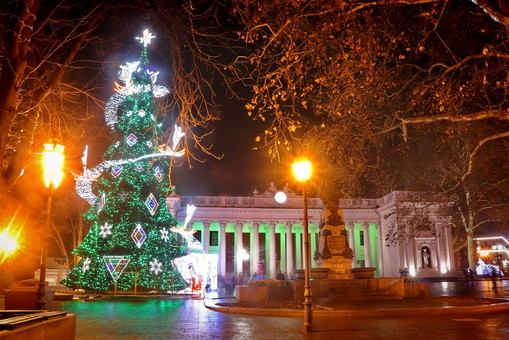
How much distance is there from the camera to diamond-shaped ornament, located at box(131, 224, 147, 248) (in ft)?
83.8

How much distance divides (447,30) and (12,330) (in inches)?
570

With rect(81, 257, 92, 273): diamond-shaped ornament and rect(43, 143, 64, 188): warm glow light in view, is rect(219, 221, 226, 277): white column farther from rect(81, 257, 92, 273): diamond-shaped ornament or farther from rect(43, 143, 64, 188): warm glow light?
rect(43, 143, 64, 188): warm glow light

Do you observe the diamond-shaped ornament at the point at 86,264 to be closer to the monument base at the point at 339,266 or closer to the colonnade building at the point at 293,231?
the monument base at the point at 339,266

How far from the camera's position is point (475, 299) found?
1816 centimetres

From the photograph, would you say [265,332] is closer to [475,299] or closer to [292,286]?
[292,286]

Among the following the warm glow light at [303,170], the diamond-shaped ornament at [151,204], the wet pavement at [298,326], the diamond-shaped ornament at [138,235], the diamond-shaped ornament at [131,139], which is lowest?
the wet pavement at [298,326]

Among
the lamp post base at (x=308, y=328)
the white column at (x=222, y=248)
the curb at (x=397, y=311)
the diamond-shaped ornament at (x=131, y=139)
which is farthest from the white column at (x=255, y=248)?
the lamp post base at (x=308, y=328)

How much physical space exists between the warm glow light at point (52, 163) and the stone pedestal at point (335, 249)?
14.4 metres

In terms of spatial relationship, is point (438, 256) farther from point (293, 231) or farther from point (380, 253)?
point (293, 231)

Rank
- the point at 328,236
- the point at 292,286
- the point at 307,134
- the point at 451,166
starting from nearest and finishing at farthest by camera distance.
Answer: the point at 307,134 < the point at 292,286 < the point at 451,166 < the point at 328,236

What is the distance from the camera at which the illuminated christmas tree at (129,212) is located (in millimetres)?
24578

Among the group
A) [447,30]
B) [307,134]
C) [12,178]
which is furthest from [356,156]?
[12,178]

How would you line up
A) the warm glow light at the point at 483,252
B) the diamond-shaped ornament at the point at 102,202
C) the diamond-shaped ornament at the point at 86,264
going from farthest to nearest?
the warm glow light at the point at 483,252 → the diamond-shaped ornament at the point at 102,202 → the diamond-shaped ornament at the point at 86,264

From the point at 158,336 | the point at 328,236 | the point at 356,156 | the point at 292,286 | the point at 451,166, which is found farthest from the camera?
the point at 328,236
